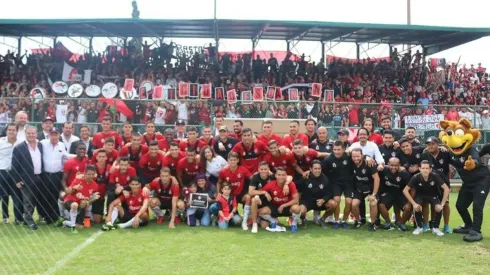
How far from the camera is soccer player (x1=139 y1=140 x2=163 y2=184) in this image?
10070mm

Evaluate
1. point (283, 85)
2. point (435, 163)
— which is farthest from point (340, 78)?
point (435, 163)

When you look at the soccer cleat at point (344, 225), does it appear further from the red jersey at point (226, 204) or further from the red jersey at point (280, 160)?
the red jersey at point (226, 204)

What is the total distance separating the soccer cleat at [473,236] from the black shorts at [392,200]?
50.6 inches

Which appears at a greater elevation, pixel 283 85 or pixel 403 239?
pixel 283 85

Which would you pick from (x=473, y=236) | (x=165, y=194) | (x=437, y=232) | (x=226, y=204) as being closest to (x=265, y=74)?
(x=165, y=194)

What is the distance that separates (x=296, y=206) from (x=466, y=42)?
20813mm

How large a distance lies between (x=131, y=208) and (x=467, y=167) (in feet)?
19.0

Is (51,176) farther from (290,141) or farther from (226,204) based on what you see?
(290,141)

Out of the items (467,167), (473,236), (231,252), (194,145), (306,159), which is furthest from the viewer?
(194,145)

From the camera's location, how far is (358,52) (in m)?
30.0

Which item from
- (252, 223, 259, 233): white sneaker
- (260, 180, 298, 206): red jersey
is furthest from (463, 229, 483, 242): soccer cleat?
(252, 223, 259, 233): white sneaker

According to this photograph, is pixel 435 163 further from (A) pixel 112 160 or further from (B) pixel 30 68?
(B) pixel 30 68

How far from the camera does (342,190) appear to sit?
10023mm

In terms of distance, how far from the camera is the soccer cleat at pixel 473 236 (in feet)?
28.0
